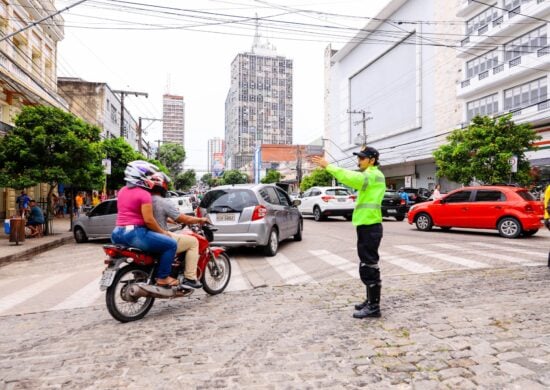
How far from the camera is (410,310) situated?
470cm

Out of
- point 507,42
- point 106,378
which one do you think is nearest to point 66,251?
point 106,378

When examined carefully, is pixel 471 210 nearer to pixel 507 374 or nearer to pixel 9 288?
pixel 507 374

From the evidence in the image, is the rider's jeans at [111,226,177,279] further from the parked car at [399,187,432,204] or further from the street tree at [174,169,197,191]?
the street tree at [174,169,197,191]

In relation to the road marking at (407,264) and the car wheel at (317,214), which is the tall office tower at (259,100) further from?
the road marking at (407,264)

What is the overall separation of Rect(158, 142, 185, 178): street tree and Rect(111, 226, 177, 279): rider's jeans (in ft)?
235

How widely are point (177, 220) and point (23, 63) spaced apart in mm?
23735

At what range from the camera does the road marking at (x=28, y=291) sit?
5.71m

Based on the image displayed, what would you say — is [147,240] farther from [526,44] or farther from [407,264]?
[526,44]

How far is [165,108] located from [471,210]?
135 metres

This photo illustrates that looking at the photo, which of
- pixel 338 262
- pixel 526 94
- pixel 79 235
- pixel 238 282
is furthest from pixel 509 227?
pixel 526 94

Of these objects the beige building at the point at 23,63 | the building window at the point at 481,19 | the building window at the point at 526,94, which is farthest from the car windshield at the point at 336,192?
the building window at the point at 481,19

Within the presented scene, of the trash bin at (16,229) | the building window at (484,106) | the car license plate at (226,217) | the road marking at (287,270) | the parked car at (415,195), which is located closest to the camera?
the road marking at (287,270)

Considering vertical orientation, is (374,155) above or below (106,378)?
above

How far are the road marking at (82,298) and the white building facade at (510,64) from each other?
2495cm
